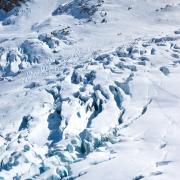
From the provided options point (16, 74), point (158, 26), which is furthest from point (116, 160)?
point (158, 26)

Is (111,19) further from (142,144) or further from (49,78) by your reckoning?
(142,144)

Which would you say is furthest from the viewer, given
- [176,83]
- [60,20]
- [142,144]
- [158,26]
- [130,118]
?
[60,20]

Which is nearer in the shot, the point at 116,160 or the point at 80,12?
the point at 116,160

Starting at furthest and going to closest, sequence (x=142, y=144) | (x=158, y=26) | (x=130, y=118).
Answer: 1. (x=158, y=26)
2. (x=130, y=118)
3. (x=142, y=144)

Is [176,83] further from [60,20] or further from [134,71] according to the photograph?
[60,20]

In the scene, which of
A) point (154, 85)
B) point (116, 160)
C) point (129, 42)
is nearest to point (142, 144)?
point (116, 160)

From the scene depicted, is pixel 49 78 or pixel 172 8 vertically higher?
pixel 172 8
